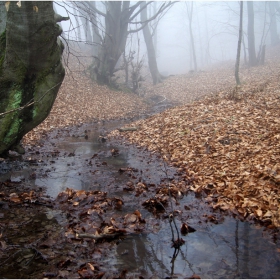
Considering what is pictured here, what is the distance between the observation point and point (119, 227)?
396cm

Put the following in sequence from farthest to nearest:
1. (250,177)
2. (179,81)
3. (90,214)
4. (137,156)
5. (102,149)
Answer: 1. (179,81)
2. (102,149)
3. (137,156)
4. (250,177)
5. (90,214)

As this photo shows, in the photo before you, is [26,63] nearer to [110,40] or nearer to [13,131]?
[13,131]

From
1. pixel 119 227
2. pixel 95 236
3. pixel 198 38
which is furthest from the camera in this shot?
pixel 198 38

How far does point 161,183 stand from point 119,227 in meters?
1.93

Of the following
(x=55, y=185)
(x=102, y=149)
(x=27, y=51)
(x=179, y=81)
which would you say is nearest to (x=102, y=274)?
(x=55, y=185)

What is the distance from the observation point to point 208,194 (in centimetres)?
506

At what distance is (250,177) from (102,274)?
3.29m

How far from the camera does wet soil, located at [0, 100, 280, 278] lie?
10.2 ft

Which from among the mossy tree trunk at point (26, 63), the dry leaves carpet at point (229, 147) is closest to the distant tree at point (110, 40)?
the dry leaves carpet at point (229, 147)

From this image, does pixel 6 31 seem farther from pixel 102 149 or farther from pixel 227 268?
pixel 227 268

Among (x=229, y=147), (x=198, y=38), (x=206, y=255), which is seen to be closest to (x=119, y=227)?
(x=206, y=255)

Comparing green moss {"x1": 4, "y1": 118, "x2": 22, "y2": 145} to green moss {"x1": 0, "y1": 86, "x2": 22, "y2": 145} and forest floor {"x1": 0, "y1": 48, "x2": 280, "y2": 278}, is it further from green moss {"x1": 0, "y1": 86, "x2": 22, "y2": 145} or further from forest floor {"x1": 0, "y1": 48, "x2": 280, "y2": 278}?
forest floor {"x1": 0, "y1": 48, "x2": 280, "y2": 278}

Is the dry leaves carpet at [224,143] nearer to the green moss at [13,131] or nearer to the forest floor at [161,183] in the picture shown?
the forest floor at [161,183]

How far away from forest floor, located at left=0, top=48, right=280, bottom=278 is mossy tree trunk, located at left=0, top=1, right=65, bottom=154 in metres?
1.34
